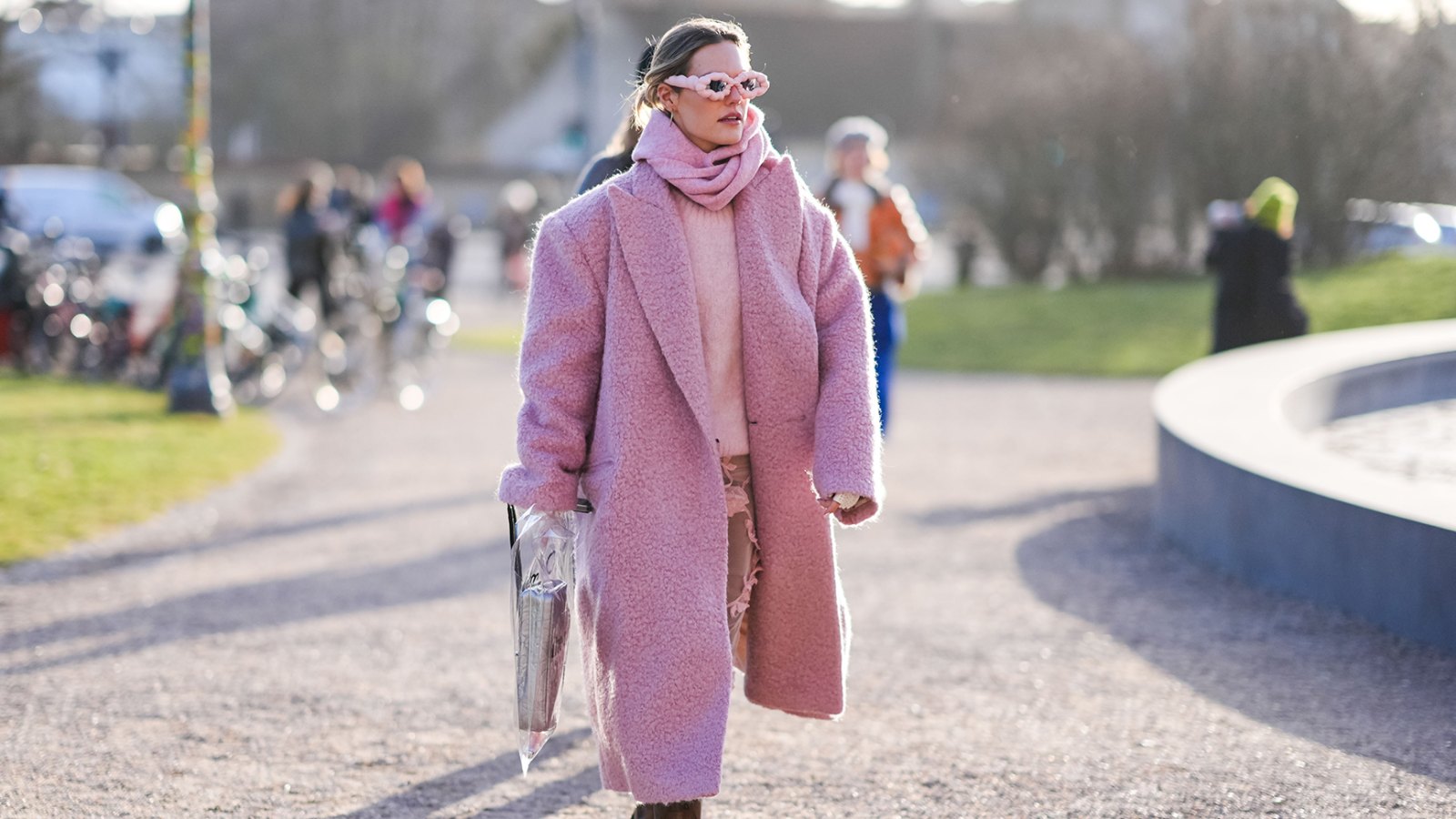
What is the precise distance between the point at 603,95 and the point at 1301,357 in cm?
5463

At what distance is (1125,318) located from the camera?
21.5m

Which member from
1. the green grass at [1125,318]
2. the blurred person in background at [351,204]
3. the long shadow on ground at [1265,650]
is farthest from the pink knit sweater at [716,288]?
the green grass at [1125,318]

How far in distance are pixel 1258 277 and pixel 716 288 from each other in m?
8.81

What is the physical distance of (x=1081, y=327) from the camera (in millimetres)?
21281

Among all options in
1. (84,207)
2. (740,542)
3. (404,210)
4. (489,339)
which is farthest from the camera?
(84,207)

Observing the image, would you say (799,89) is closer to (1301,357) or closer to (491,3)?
(491,3)

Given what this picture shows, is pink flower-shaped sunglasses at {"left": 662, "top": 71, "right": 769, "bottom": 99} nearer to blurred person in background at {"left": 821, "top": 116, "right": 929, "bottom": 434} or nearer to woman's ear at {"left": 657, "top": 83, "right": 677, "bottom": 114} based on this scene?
woman's ear at {"left": 657, "top": 83, "right": 677, "bottom": 114}

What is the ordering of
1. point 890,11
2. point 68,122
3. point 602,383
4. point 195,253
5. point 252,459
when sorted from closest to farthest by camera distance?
point 602,383
point 252,459
point 195,253
point 68,122
point 890,11


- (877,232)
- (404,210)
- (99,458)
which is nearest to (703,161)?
(877,232)

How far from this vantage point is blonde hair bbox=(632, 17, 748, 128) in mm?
3795

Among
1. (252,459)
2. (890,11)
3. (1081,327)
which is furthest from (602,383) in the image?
(890,11)

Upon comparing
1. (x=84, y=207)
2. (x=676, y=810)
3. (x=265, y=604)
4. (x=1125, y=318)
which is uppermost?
(x=676, y=810)

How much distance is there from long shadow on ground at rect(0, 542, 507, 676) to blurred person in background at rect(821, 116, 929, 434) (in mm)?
2522

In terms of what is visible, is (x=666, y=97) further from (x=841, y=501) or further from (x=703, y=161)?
(x=841, y=501)
